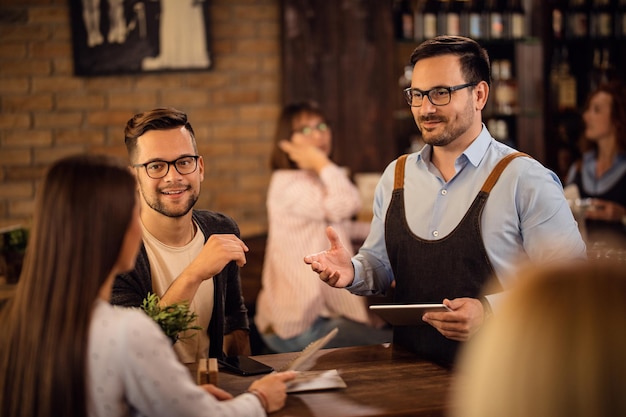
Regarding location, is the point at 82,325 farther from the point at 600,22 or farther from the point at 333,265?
the point at 600,22

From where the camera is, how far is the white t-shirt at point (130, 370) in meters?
1.60

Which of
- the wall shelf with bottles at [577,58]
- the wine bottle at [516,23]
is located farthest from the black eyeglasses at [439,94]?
the wall shelf with bottles at [577,58]

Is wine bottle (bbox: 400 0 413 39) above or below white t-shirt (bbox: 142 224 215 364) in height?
above

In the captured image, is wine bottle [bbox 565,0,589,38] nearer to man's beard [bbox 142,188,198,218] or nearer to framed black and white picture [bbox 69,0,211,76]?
framed black and white picture [bbox 69,0,211,76]

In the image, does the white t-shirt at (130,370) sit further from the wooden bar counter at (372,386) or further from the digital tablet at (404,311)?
the digital tablet at (404,311)

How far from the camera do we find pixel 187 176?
102 inches

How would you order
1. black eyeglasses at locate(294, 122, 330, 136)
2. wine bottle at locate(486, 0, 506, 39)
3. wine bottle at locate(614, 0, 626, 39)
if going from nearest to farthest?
black eyeglasses at locate(294, 122, 330, 136), wine bottle at locate(486, 0, 506, 39), wine bottle at locate(614, 0, 626, 39)

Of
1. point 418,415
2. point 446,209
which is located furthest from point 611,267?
point 446,209

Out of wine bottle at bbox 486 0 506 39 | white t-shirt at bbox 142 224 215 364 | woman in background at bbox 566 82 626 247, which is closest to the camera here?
white t-shirt at bbox 142 224 215 364

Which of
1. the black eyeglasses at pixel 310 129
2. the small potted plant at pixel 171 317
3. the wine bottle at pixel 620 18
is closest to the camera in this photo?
the small potted plant at pixel 171 317

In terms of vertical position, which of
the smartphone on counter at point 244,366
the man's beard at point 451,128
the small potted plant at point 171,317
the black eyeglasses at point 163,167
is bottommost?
the smartphone on counter at point 244,366

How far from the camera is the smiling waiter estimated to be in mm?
2471

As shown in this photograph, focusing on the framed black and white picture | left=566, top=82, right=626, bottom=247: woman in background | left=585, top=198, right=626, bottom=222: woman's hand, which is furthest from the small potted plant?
the framed black and white picture

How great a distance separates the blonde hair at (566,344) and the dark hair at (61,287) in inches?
31.4
